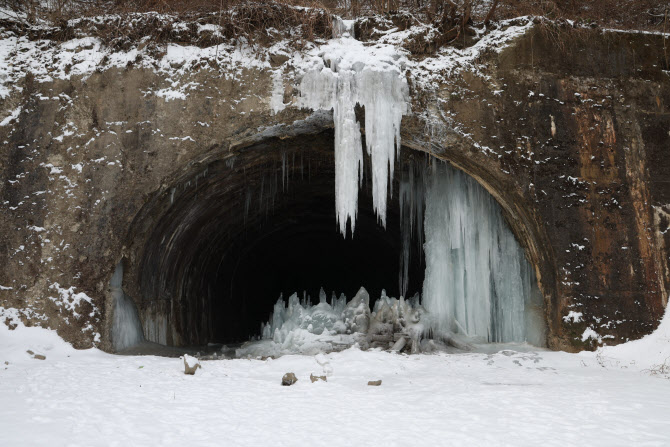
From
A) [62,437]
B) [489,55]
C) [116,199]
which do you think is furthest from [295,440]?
[489,55]

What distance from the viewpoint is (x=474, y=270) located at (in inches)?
381

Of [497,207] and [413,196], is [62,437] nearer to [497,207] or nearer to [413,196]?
[497,207]

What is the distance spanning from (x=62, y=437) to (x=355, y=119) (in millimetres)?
6091

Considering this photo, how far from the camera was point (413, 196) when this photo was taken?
1123 cm

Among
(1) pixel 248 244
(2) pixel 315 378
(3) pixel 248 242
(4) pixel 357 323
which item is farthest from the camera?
(1) pixel 248 244

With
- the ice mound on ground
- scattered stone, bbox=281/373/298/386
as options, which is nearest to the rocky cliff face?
the ice mound on ground

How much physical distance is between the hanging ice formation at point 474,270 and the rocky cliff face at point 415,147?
0.65 meters

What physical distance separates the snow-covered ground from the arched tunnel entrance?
1959 millimetres

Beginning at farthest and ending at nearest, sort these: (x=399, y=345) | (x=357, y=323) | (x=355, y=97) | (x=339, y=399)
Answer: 1. (x=357, y=323)
2. (x=399, y=345)
3. (x=355, y=97)
4. (x=339, y=399)

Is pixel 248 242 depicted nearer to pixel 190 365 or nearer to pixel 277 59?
pixel 277 59

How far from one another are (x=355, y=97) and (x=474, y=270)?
3.72 m

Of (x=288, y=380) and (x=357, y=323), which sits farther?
(x=357, y=323)

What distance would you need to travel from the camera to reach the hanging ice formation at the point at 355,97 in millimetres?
8477

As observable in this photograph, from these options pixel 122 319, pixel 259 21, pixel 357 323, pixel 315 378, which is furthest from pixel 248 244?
pixel 315 378
